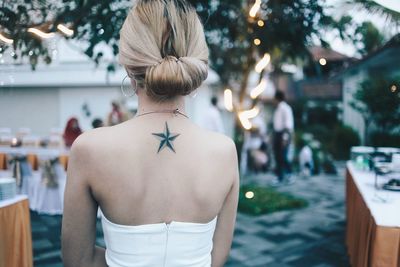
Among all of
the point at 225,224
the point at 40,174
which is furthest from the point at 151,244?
the point at 40,174

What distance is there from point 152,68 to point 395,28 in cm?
313

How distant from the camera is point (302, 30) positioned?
3.62 meters

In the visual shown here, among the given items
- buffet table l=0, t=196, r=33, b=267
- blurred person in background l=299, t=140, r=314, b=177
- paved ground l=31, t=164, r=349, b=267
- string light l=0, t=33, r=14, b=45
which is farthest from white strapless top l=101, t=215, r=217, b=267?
blurred person in background l=299, t=140, r=314, b=177

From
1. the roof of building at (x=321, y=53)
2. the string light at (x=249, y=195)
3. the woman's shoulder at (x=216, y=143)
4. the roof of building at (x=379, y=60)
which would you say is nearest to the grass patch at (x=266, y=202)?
the string light at (x=249, y=195)

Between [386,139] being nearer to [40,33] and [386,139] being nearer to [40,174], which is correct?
[40,174]

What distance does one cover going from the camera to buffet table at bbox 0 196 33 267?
2652mm

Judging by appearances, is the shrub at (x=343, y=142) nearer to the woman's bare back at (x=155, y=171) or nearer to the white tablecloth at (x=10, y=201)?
the white tablecloth at (x=10, y=201)

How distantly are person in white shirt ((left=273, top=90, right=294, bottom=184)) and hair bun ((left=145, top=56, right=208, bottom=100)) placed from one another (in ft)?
21.6

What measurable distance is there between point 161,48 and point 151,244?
0.58 m

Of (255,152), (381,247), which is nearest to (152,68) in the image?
(381,247)

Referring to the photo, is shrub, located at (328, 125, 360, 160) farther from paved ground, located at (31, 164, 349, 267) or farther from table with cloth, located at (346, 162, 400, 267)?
table with cloth, located at (346, 162, 400, 267)

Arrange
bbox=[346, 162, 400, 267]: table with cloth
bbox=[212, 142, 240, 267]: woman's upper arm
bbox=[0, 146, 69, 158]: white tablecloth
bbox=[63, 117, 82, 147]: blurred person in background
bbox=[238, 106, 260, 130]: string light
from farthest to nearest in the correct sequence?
bbox=[63, 117, 82, 147]: blurred person in background < bbox=[0, 146, 69, 158]: white tablecloth < bbox=[238, 106, 260, 130]: string light < bbox=[346, 162, 400, 267]: table with cloth < bbox=[212, 142, 240, 267]: woman's upper arm

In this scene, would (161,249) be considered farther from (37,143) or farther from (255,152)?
(255,152)

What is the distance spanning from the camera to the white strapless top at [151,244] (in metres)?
1.05
